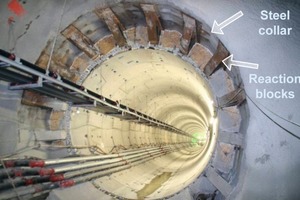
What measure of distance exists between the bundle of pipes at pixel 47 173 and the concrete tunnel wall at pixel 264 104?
209cm

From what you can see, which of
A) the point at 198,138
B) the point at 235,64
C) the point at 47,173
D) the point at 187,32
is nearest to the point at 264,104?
the point at 235,64

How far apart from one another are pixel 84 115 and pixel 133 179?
1.75 meters

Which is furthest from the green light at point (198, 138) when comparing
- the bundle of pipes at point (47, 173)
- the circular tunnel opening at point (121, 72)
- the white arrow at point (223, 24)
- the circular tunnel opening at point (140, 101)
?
the white arrow at point (223, 24)

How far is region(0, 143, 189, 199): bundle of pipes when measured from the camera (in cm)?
333

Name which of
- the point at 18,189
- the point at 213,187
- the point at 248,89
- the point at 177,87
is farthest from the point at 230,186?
the point at 177,87

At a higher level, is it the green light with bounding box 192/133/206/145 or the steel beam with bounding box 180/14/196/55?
the steel beam with bounding box 180/14/196/55

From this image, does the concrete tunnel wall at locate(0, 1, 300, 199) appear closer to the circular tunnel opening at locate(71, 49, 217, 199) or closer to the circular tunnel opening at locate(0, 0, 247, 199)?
the circular tunnel opening at locate(0, 0, 247, 199)

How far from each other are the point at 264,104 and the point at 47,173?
8.40ft

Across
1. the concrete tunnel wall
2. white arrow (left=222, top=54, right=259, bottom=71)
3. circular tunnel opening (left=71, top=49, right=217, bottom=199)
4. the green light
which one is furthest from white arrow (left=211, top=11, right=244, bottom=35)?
the green light

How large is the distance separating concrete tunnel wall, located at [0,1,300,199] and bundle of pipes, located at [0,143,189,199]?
2090mm

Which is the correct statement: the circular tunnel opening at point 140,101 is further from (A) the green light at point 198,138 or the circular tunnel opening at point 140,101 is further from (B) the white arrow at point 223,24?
(A) the green light at point 198,138

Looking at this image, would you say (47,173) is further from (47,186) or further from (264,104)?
(264,104)

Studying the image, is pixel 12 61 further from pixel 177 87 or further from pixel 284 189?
pixel 177 87

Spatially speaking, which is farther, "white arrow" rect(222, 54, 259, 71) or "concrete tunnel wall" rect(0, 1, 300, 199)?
"white arrow" rect(222, 54, 259, 71)
